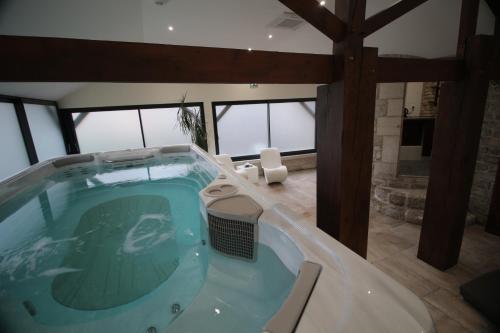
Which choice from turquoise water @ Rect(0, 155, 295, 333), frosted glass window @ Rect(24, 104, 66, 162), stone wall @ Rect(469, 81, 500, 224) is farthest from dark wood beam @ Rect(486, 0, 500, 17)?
frosted glass window @ Rect(24, 104, 66, 162)

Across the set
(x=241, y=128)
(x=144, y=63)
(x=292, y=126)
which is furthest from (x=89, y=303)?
(x=292, y=126)

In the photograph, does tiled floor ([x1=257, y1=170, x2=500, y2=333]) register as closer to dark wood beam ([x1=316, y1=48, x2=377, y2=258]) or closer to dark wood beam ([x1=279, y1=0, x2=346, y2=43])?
dark wood beam ([x1=316, y1=48, x2=377, y2=258])

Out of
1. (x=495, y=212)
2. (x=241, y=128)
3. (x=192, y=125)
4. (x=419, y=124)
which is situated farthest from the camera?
(x=241, y=128)

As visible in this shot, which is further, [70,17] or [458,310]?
[70,17]

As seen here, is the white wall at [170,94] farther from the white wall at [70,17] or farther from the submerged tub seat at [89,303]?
the submerged tub seat at [89,303]

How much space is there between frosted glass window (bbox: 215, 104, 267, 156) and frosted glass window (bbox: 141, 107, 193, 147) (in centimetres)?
75

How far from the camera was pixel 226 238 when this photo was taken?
1.49 meters

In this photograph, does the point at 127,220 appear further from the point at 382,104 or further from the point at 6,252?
the point at 382,104

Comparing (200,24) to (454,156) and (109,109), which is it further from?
(454,156)

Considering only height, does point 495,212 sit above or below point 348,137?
below

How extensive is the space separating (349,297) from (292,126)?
5714 millimetres

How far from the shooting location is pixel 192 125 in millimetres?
4691

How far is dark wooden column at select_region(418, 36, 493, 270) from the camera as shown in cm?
171

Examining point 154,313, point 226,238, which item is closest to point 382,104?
point 226,238
